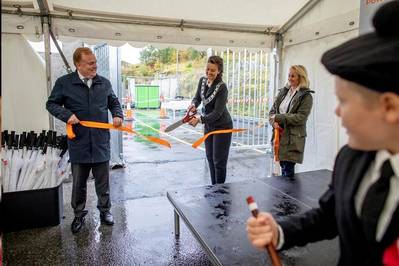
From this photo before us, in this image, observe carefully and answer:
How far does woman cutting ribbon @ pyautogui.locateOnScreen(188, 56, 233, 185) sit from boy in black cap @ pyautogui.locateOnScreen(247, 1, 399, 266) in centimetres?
250

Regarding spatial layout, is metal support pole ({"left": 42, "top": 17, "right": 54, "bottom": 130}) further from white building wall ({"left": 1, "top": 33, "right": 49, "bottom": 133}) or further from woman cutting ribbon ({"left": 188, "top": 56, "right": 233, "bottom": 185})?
woman cutting ribbon ({"left": 188, "top": 56, "right": 233, "bottom": 185})

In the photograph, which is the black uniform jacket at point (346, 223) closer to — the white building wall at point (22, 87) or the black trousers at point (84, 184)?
the black trousers at point (84, 184)

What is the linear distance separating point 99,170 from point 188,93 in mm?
16706

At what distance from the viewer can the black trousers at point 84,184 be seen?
8.91 feet

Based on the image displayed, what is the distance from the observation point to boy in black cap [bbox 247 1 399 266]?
52 cm

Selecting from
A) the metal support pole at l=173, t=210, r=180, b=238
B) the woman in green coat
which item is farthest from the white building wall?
the woman in green coat

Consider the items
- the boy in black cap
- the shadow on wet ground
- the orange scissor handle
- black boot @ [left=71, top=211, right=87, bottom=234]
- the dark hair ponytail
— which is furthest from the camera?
the orange scissor handle

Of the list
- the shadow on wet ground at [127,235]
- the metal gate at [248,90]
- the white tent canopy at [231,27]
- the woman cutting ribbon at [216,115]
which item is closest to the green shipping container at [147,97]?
the metal gate at [248,90]

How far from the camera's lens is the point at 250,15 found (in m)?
3.77

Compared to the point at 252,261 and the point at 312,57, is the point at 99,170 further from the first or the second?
the point at 312,57

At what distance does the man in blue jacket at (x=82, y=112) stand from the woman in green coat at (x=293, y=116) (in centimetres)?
162

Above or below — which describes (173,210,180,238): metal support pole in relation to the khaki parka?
below

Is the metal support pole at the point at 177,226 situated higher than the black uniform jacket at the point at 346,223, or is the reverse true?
the black uniform jacket at the point at 346,223

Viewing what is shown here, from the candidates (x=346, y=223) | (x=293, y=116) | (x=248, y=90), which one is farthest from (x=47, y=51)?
(x=248, y=90)
